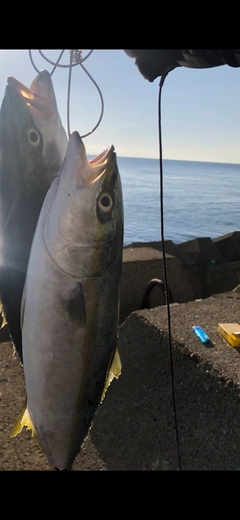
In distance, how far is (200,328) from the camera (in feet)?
14.2

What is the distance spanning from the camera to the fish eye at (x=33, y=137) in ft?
5.96

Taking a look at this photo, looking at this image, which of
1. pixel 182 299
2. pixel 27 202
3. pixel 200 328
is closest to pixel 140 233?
pixel 182 299

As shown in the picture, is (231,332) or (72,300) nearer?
(72,300)

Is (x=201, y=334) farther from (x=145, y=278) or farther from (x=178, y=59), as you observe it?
(x=145, y=278)

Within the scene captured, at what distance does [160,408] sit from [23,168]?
2865 mm

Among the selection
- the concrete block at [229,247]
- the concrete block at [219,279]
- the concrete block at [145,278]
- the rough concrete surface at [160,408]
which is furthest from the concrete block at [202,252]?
the rough concrete surface at [160,408]

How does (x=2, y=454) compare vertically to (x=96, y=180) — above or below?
below

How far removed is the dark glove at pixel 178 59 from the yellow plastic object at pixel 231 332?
2.76 meters

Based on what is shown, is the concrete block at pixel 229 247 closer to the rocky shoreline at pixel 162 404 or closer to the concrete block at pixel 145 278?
the concrete block at pixel 145 278

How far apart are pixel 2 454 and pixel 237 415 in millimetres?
2244

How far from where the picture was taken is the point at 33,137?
72.1 inches

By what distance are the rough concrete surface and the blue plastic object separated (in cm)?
6

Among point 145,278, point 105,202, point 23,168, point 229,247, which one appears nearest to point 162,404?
point 105,202

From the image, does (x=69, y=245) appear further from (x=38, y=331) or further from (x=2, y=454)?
(x=2, y=454)
